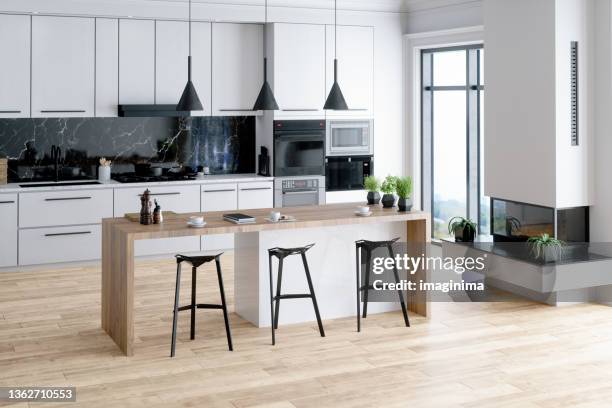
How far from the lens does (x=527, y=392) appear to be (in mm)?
5215

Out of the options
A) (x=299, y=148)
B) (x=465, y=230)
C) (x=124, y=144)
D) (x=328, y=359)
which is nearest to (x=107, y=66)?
(x=124, y=144)

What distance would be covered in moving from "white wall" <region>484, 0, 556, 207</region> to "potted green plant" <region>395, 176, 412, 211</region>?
128 centimetres

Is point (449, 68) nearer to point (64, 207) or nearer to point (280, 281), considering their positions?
point (280, 281)

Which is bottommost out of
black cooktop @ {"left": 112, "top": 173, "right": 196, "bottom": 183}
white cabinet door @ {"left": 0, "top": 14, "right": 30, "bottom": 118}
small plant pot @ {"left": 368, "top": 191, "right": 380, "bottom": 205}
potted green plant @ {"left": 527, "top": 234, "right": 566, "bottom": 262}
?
potted green plant @ {"left": 527, "top": 234, "right": 566, "bottom": 262}

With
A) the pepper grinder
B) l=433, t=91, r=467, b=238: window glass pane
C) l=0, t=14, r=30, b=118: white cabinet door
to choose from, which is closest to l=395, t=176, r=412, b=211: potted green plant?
the pepper grinder

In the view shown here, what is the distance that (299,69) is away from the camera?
381 inches

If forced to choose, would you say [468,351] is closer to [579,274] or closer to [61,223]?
[579,274]

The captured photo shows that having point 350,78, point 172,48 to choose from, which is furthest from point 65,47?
point 350,78

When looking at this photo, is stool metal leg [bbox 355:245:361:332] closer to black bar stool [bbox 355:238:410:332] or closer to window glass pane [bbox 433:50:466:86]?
black bar stool [bbox 355:238:410:332]

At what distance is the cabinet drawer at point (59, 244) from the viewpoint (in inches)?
343

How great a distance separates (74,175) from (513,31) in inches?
194

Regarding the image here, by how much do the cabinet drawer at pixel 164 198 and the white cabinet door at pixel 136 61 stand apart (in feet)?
3.16

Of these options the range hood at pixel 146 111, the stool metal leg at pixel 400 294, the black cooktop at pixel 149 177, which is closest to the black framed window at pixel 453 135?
the stool metal leg at pixel 400 294

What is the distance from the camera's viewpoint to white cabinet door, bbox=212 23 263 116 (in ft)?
31.4
